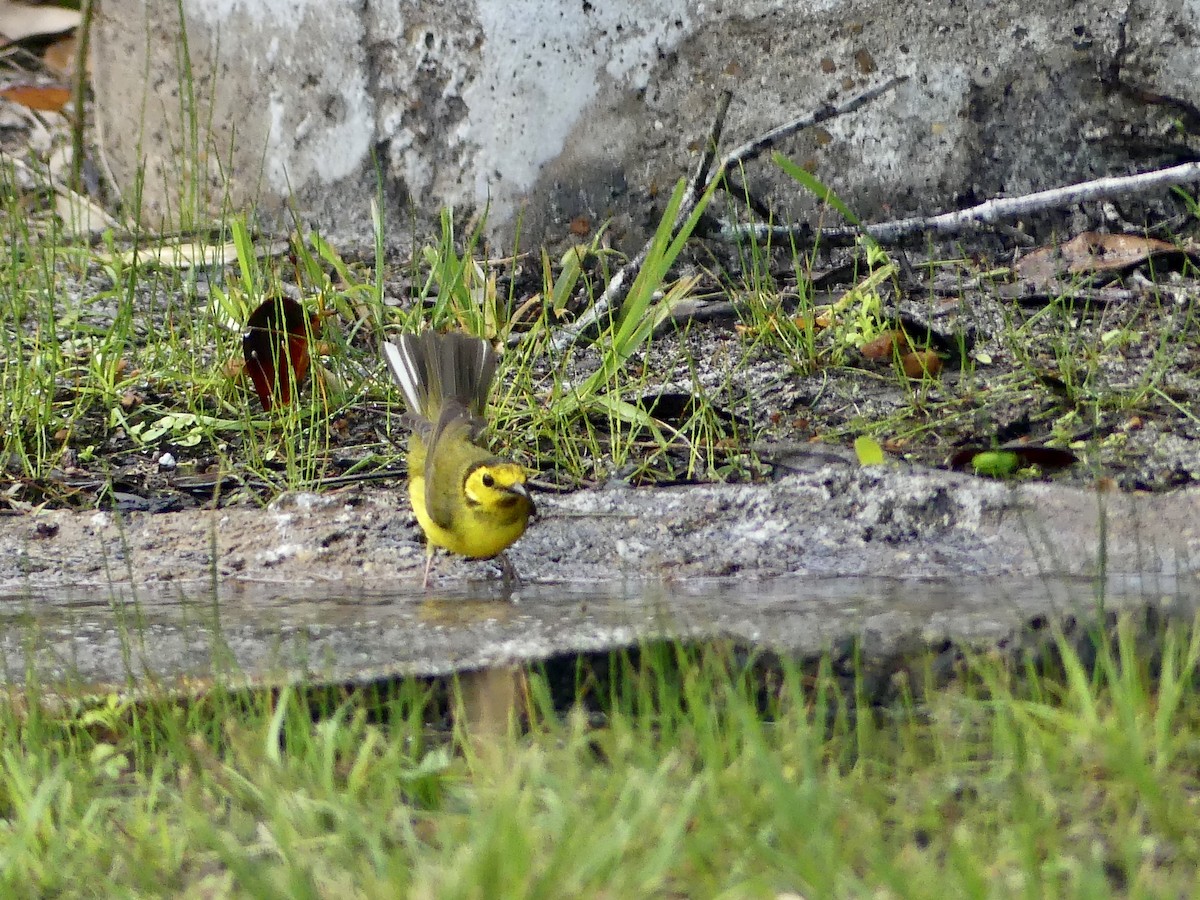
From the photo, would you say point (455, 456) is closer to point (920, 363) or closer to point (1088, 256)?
point (920, 363)

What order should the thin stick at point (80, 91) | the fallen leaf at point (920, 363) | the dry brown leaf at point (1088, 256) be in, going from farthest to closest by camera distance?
the thin stick at point (80, 91)
the dry brown leaf at point (1088, 256)
the fallen leaf at point (920, 363)

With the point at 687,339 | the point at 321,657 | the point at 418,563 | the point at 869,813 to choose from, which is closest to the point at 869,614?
the point at 869,813

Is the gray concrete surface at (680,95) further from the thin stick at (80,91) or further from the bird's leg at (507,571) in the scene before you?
the bird's leg at (507,571)

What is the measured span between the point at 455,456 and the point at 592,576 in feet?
1.51

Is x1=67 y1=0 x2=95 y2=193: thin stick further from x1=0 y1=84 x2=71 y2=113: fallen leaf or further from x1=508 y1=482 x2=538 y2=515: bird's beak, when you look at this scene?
x1=508 y1=482 x2=538 y2=515: bird's beak

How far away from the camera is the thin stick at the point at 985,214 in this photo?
421 centimetres

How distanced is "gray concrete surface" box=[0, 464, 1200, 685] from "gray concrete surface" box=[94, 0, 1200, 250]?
149cm

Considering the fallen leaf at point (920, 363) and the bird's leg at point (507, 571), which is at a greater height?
the fallen leaf at point (920, 363)

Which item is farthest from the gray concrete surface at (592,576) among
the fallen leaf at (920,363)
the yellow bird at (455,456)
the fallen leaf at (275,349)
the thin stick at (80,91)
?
the thin stick at (80,91)

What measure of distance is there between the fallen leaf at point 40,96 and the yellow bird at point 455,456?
4.11m

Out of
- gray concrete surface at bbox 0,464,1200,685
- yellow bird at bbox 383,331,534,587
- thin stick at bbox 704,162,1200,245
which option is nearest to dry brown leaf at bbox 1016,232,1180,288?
thin stick at bbox 704,162,1200,245

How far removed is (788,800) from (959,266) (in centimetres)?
337

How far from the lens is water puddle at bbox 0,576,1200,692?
238 cm

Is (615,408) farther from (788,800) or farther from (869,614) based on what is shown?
(788,800)
